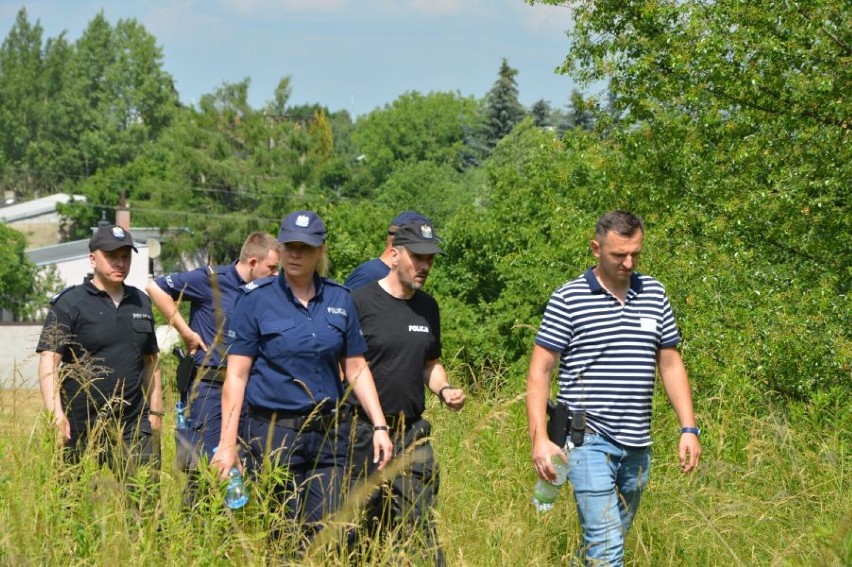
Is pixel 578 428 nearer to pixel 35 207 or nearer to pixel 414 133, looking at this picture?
pixel 414 133

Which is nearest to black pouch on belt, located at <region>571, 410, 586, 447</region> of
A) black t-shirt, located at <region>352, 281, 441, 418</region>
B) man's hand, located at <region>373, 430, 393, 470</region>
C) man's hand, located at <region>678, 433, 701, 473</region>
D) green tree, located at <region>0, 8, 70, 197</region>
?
man's hand, located at <region>678, 433, 701, 473</region>

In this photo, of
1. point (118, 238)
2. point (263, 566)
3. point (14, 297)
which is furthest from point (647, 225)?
point (14, 297)

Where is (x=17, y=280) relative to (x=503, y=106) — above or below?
below

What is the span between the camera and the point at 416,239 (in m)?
5.32

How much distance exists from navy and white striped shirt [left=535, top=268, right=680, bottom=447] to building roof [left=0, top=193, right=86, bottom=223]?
3321 inches


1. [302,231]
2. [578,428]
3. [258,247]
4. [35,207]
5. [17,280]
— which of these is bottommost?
[17,280]

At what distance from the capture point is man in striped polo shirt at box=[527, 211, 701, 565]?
182 inches

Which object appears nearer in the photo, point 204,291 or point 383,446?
point 383,446

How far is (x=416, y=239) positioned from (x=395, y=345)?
20.3 inches

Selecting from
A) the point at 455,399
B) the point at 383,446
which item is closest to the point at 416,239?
the point at 455,399

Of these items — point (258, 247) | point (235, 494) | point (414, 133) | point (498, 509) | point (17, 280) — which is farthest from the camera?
point (414, 133)

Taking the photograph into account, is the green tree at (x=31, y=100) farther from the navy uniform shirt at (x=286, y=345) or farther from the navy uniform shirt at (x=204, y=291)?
the navy uniform shirt at (x=286, y=345)

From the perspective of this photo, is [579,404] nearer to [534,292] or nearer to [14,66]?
[534,292]

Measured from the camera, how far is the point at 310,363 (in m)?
4.78
